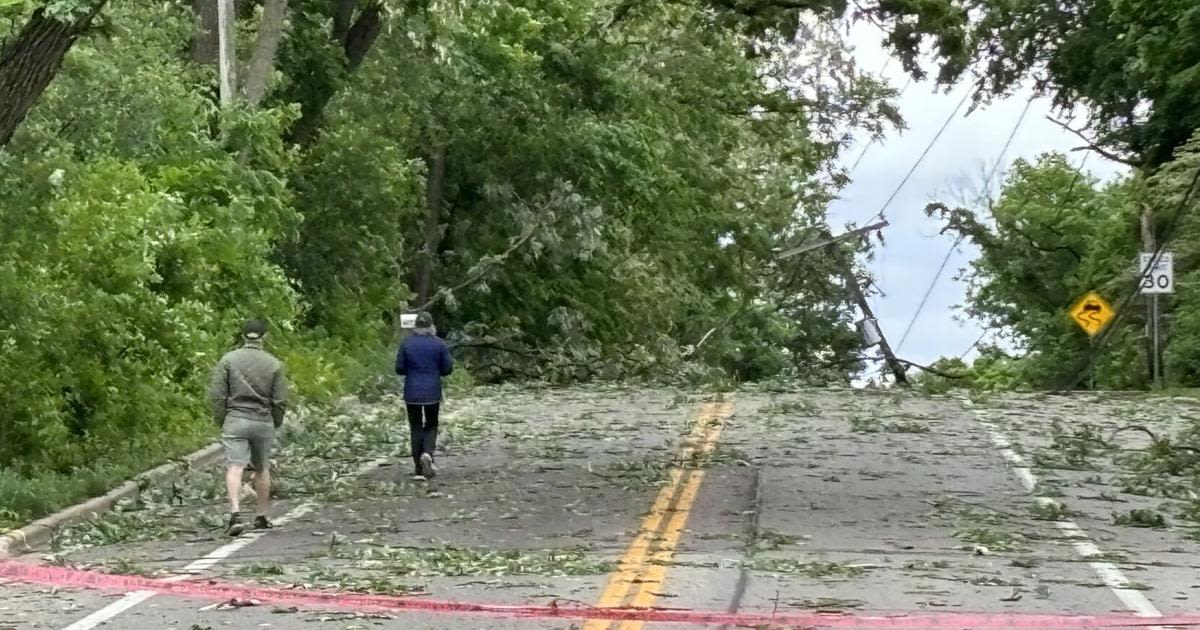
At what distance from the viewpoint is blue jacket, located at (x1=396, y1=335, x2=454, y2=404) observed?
15953 mm

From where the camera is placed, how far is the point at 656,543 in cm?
1176

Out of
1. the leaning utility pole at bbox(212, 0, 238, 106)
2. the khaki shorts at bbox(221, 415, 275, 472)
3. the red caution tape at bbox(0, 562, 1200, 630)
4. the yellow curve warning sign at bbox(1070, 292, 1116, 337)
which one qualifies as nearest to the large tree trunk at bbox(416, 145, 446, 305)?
the leaning utility pole at bbox(212, 0, 238, 106)

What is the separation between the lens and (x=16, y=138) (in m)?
17.0

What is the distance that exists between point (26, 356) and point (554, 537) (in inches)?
236

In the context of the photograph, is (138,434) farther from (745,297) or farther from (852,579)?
(745,297)

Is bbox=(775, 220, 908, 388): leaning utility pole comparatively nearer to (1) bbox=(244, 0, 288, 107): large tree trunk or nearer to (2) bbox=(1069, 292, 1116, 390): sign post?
(2) bbox=(1069, 292, 1116, 390): sign post

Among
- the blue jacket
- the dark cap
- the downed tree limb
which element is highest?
the downed tree limb

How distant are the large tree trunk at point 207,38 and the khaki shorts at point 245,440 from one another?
45.1 feet

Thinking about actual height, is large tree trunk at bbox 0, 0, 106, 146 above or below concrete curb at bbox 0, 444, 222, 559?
above

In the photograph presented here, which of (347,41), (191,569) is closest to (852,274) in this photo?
(347,41)

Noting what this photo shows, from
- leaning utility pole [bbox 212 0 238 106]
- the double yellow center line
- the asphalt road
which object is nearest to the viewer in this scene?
the asphalt road

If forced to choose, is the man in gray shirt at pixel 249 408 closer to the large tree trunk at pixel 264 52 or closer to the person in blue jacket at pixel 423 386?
the person in blue jacket at pixel 423 386

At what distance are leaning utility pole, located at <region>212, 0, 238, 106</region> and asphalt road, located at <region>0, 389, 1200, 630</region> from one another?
5.44 m

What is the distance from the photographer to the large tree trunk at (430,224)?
118 ft
